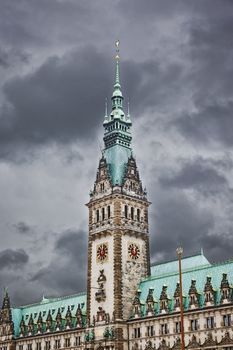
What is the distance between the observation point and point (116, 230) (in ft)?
461

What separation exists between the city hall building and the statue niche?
9 centimetres

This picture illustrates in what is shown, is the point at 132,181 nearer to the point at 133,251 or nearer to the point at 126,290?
the point at 133,251

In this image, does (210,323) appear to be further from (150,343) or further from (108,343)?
(108,343)

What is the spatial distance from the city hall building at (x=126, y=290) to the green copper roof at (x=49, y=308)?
40cm

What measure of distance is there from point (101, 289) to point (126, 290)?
623 cm

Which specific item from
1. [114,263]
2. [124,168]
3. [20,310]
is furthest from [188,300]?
[20,310]

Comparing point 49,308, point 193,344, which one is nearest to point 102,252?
point 193,344

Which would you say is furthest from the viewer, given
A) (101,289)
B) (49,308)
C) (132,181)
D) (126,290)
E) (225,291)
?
(49,308)

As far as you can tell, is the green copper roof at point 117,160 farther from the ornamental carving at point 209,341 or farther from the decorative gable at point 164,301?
the ornamental carving at point 209,341

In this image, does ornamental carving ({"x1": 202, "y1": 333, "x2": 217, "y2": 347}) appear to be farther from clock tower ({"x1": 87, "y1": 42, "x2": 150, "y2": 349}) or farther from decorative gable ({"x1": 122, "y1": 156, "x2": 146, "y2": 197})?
decorative gable ({"x1": 122, "y1": 156, "x2": 146, "y2": 197})

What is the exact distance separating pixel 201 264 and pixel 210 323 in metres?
26.7

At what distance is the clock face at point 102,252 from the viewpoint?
142 meters

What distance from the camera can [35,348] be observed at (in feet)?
541

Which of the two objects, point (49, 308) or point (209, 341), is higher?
point (49, 308)
